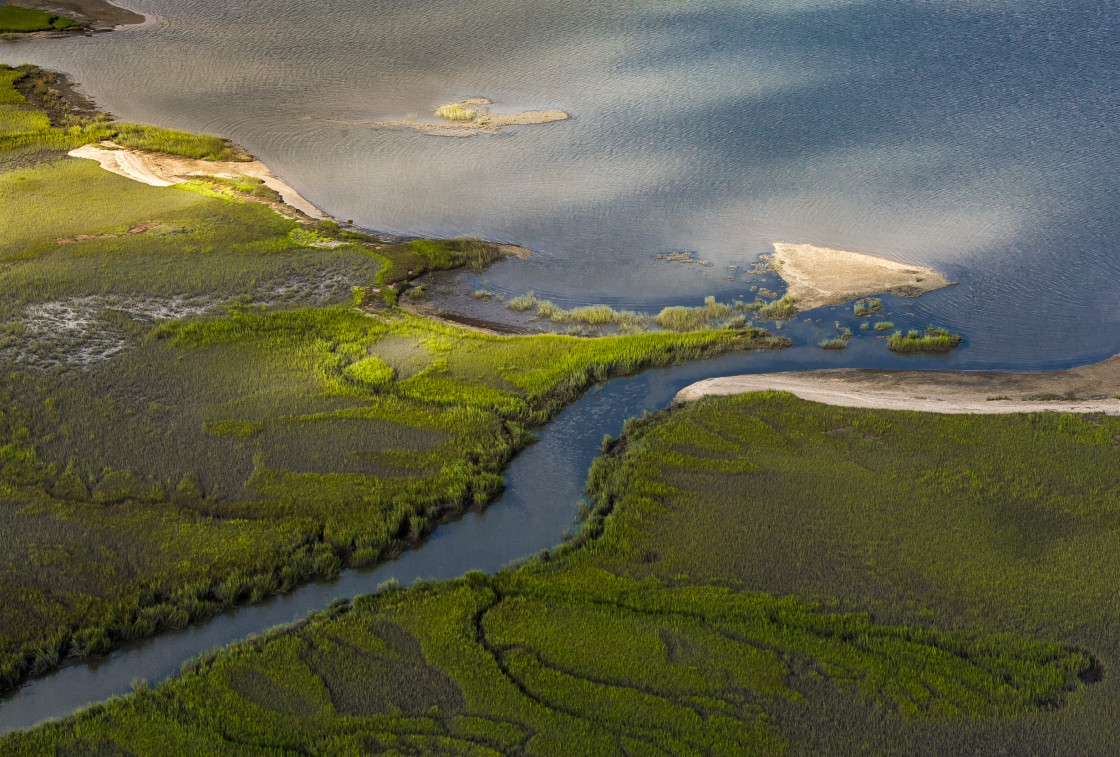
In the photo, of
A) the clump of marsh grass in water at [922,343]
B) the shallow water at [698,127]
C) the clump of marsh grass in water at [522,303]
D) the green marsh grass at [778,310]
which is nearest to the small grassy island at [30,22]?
the shallow water at [698,127]

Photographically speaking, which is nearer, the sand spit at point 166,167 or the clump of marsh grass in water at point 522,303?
the clump of marsh grass in water at point 522,303

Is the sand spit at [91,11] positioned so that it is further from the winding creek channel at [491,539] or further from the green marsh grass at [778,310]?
the winding creek channel at [491,539]

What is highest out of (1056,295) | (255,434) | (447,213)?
(447,213)

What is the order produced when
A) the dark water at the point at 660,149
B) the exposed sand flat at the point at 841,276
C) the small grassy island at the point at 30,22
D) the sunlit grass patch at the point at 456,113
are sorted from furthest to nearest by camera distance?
the small grassy island at the point at 30,22
the sunlit grass patch at the point at 456,113
the exposed sand flat at the point at 841,276
the dark water at the point at 660,149

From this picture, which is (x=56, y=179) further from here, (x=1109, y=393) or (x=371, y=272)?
(x=1109, y=393)

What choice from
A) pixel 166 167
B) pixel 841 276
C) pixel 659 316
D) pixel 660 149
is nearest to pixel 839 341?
pixel 841 276

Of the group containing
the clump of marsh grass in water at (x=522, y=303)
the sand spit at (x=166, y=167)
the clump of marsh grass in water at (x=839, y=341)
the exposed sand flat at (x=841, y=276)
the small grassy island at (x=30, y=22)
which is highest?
the small grassy island at (x=30, y=22)

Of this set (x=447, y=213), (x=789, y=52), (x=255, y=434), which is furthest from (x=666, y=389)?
(x=789, y=52)
